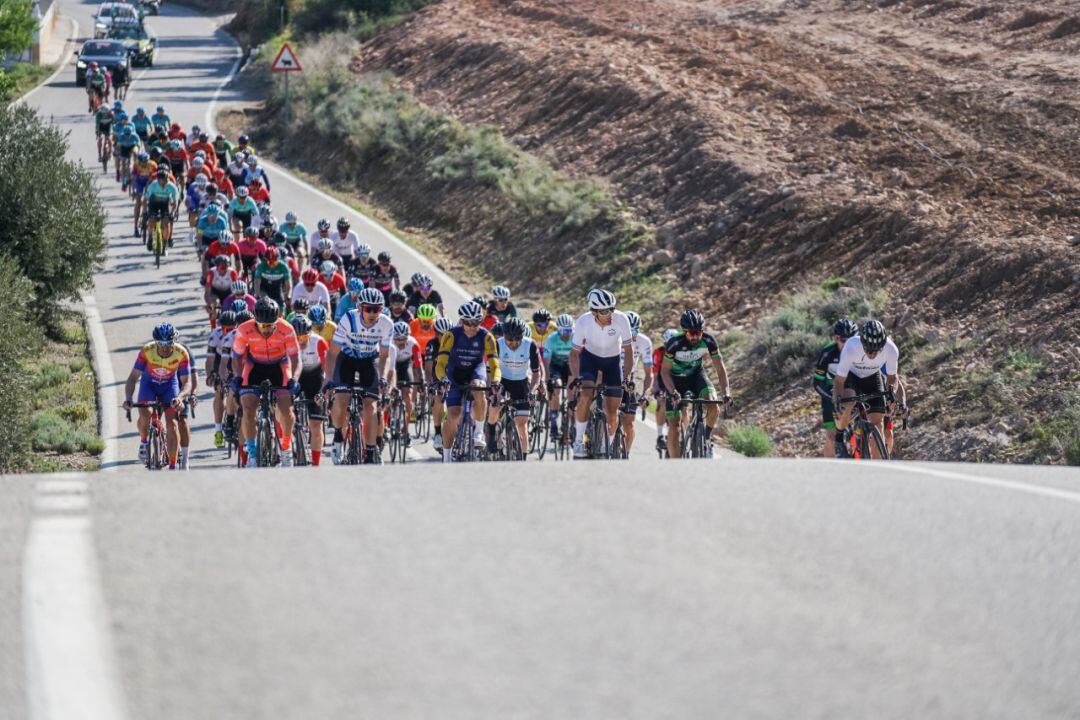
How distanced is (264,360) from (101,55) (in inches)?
1597

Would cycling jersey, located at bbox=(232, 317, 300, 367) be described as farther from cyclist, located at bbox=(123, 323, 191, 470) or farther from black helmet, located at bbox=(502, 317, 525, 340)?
black helmet, located at bbox=(502, 317, 525, 340)

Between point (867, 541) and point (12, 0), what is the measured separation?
122ft

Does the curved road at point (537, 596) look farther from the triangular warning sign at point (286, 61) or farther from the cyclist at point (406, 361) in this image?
the triangular warning sign at point (286, 61)

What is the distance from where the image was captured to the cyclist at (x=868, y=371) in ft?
47.8

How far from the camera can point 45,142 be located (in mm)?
28172

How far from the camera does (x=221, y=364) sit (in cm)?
1712

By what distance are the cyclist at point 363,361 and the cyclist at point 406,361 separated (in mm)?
966

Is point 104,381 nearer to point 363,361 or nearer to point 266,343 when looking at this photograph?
point 363,361

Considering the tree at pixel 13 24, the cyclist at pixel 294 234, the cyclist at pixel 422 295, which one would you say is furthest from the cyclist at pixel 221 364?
the tree at pixel 13 24

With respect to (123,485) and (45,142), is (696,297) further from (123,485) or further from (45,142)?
(123,485)

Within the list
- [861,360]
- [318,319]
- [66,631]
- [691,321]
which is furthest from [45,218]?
[66,631]

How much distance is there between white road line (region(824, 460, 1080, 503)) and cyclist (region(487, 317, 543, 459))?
5.82m

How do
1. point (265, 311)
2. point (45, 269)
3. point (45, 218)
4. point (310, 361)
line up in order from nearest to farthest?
point (265, 311) < point (310, 361) < point (45, 269) < point (45, 218)

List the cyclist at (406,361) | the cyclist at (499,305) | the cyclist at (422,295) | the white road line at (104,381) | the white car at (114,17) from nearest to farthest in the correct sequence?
1. the cyclist at (406,361)
2. the cyclist at (499,305)
3. the white road line at (104,381)
4. the cyclist at (422,295)
5. the white car at (114,17)
